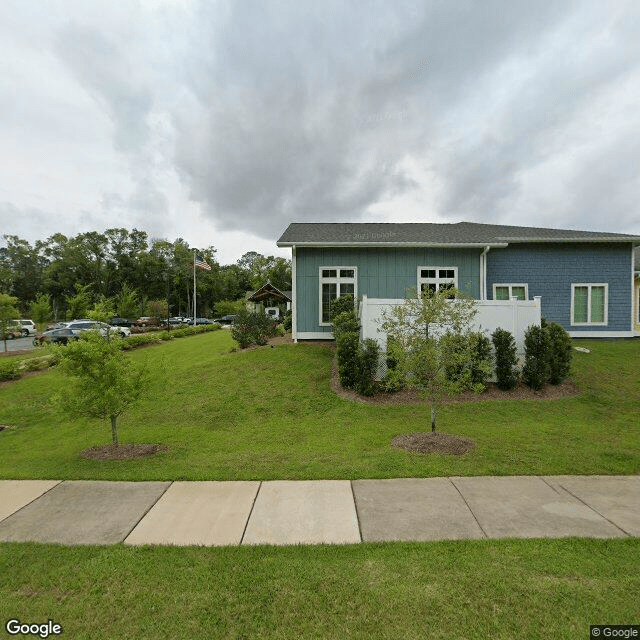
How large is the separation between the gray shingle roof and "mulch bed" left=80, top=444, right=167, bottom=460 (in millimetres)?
8861

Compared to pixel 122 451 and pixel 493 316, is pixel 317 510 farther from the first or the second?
pixel 493 316

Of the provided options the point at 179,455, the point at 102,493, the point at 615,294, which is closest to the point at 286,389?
the point at 179,455

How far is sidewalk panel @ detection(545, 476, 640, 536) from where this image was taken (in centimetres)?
418

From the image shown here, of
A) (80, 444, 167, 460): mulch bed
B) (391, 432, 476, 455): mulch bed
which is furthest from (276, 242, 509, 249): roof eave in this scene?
(80, 444, 167, 460): mulch bed

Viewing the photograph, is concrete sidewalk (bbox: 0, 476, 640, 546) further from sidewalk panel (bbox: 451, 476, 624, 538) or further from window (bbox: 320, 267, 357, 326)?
window (bbox: 320, 267, 357, 326)

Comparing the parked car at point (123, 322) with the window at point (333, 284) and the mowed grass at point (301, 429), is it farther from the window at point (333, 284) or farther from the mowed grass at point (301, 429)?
the window at point (333, 284)

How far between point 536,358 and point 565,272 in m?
7.58

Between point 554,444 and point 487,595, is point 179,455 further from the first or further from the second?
point 554,444

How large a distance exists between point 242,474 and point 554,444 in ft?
16.6

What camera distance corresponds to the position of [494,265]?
1586cm

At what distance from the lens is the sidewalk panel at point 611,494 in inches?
165

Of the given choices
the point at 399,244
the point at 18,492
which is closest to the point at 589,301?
the point at 399,244

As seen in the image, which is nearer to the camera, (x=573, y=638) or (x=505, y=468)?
(x=573, y=638)

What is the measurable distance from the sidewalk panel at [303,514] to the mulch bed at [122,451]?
2630mm
